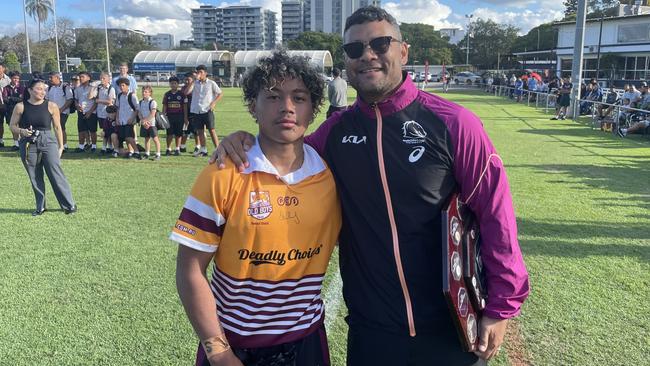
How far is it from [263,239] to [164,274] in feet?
11.0

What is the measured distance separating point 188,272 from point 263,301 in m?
0.30

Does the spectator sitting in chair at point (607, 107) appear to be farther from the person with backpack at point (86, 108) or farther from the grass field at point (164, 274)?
the person with backpack at point (86, 108)

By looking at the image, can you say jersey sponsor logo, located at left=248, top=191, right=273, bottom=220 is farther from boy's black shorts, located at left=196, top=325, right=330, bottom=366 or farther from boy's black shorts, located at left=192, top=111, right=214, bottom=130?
boy's black shorts, located at left=192, top=111, right=214, bottom=130

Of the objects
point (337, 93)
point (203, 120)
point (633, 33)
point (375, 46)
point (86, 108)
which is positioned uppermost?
point (633, 33)

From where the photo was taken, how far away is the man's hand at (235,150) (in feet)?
5.96

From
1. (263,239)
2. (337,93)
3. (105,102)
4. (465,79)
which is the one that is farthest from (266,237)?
(465,79)

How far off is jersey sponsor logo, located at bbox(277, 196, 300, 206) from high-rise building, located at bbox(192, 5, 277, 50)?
544 ft

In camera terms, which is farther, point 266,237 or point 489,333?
point 489,333

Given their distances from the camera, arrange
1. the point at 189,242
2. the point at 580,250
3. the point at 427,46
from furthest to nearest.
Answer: the point at 427,46, the point at 580,250, the point at 189,242

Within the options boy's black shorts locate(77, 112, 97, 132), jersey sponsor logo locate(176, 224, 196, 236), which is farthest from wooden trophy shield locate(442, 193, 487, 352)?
boy's black shorts locate(77, 112, 97, 132)

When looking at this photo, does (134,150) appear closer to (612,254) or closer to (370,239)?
(612,254)

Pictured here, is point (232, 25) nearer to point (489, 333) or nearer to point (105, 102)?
point (105, 102)

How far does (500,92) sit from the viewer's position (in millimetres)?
37750

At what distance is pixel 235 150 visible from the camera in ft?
6.09
